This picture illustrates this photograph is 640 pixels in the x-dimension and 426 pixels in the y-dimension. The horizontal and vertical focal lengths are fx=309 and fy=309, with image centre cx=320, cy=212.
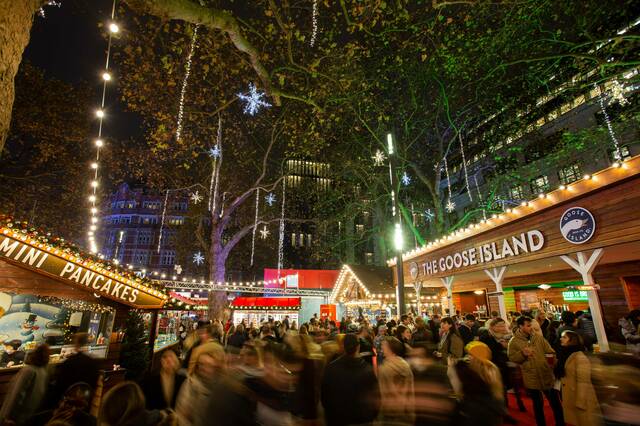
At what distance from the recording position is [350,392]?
3.29 metres

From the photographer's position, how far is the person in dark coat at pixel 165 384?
4.77 metres

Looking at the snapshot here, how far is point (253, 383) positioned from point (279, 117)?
15.4m

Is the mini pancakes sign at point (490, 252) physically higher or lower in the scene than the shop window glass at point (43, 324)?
higher

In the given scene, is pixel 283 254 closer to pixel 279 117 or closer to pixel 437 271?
pixel 279 117

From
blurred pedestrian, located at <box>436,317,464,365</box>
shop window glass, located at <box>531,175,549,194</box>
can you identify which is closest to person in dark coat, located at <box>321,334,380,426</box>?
blurred pedestrian, located at <box>436,317,464,365</box>

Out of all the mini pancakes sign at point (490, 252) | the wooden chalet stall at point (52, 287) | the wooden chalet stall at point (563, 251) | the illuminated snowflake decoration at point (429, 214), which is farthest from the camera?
the illuminated snowflake decoration at point (429, 214)

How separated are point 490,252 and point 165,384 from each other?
29.9 ft

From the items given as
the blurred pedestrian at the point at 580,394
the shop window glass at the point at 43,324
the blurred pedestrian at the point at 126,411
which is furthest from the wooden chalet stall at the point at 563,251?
the shop window glass at the point at 43,324

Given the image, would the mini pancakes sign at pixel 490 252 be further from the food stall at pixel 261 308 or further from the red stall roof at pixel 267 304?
the food stall at pixel 261 308

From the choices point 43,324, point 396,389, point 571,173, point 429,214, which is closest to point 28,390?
point 396,389

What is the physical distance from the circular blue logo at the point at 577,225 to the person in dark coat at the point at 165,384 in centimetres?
828

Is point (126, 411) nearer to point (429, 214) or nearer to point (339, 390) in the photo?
point (339, 390)

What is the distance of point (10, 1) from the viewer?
3.96m

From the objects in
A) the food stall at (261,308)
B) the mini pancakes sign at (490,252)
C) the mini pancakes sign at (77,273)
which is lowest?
the food stall at (261,308)
